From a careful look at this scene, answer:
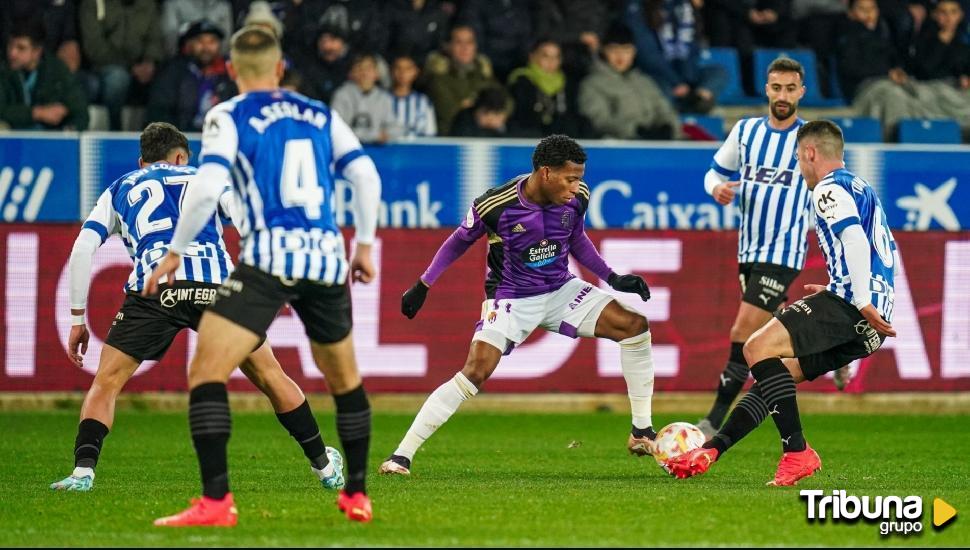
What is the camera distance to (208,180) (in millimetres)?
6801

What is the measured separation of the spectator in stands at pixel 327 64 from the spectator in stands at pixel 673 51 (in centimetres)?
344

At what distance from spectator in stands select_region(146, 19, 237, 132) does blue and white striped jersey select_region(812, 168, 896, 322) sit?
8.00m

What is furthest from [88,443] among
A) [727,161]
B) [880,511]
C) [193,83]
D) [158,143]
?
[193,83]

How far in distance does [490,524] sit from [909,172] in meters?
8.76

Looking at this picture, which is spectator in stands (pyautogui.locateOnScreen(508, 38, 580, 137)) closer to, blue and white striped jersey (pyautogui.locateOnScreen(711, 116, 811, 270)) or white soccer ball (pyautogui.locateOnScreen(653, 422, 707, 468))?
blue and white striped jersey (pyautogui.locateOnScreen(711, 116, 811, 270))

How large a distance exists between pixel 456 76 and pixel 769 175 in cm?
587

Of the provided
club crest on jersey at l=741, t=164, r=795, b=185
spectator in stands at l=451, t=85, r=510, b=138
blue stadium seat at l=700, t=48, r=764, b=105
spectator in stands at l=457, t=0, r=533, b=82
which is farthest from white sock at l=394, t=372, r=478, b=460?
blue stadium seat at l=700, t=48, r=764, b=105

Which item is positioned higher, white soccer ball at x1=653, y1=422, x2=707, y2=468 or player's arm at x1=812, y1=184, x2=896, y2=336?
player's arm at x1=812, y1=184, x2=896, y2=336

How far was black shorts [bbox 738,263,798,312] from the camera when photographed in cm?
1118

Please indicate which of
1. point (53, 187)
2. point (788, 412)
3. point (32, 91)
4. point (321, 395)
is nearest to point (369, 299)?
point (321, 395)

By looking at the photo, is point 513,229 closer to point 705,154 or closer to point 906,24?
point 705,154

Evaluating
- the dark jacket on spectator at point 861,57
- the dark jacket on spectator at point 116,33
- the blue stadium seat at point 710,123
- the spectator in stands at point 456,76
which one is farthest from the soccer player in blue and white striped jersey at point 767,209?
the dark jacket on spectator at point 861,57

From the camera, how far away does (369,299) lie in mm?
14375

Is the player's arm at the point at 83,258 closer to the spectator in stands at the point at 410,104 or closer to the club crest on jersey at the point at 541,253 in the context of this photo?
the club crest on jersey at the point at 541,253
